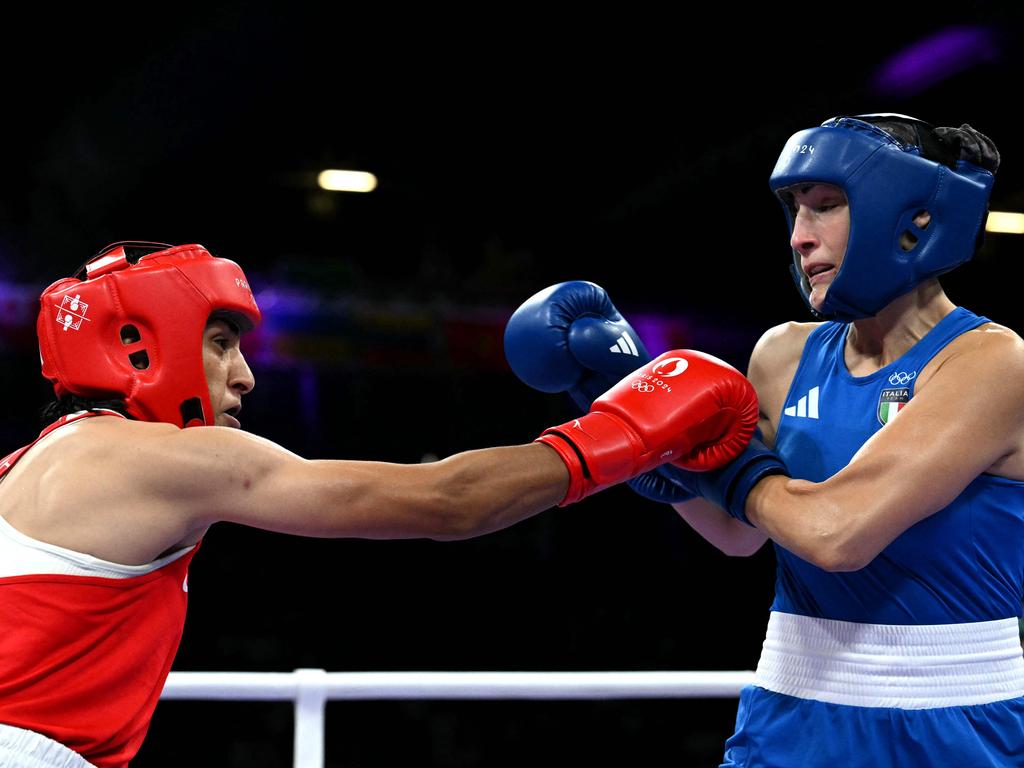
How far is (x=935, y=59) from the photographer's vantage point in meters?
6.99

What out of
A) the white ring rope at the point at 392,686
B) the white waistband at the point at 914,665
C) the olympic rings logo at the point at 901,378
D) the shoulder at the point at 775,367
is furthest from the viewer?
the white ring rope at the point at 392,686

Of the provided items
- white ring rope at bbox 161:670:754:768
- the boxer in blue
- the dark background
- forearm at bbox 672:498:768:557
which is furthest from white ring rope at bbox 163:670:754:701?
the dark background

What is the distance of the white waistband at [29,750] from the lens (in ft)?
5.13

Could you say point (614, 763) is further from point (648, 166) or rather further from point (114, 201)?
point (114, 201)

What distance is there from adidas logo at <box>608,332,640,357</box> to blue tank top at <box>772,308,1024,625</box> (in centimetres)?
38

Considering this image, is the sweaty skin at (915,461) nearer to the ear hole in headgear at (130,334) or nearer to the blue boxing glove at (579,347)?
the blue boxing glove at (579,347)

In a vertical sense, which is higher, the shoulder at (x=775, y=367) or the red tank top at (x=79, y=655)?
the shoulder at (x=775, y=367)

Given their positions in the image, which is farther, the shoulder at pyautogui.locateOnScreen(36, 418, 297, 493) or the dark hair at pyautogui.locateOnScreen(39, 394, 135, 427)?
the dark hair at pyautogui.locateOnScreen(39, 394, 135, 427)

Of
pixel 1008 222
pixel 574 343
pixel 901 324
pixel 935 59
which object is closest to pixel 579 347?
pixel 574 343

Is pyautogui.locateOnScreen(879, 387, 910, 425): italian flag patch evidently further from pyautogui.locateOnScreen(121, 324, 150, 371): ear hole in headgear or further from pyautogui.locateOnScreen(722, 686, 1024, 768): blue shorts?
pyautogui.locateOnScreen(121, 324, 150, 371): ear hole in headgear

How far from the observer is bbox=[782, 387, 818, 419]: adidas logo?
191cm

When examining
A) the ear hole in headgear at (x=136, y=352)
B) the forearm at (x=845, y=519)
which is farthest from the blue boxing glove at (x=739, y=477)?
the ear hole in headgear at (x=136, y=352)

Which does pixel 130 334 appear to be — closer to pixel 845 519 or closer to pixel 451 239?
pixel 845 519

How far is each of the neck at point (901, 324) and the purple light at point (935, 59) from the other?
552 centimetres
